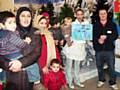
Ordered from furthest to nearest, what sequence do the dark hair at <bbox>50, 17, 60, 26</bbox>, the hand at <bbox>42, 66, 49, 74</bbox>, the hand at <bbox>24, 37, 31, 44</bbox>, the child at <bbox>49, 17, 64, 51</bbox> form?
the dark hair at <bbox>50, 17, 60, 26</bbox>
the child at <bbox>49, 17, 64, 51</bbox>
the hand at <bbox>42, 66, 49, 74</bbox>
the hand at <bbox>24, 37, 31, 44</bbox>

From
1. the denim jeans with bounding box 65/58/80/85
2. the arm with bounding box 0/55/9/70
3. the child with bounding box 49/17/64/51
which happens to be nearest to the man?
the denim jeans with bounding box 65/58/80/85

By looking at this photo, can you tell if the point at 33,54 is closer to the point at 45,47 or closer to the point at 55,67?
the point at 45,47

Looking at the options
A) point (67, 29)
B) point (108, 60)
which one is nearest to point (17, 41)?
point (67, 29)

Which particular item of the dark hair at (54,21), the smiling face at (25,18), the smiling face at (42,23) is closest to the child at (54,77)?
the smiling face at (42,23)

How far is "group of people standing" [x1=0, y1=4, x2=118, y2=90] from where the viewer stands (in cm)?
216

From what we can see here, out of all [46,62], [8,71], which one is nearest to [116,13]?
[46,62]

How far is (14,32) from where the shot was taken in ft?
7.23

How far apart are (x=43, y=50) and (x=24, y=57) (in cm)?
112

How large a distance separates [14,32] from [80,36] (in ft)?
6.01

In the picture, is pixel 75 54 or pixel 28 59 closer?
pixel 28 59

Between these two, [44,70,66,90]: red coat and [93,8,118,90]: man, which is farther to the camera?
[93,8,118,90]: man

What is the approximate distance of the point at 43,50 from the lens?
329 cm

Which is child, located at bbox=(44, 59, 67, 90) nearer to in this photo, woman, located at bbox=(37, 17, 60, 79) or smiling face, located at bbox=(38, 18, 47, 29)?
woman, located at bbox=(37, 17, 60, 79)

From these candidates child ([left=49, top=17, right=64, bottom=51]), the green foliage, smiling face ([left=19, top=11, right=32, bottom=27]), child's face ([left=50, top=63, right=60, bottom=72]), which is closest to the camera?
smiling face ([left=19, top=11, right=32, bottom=27])
